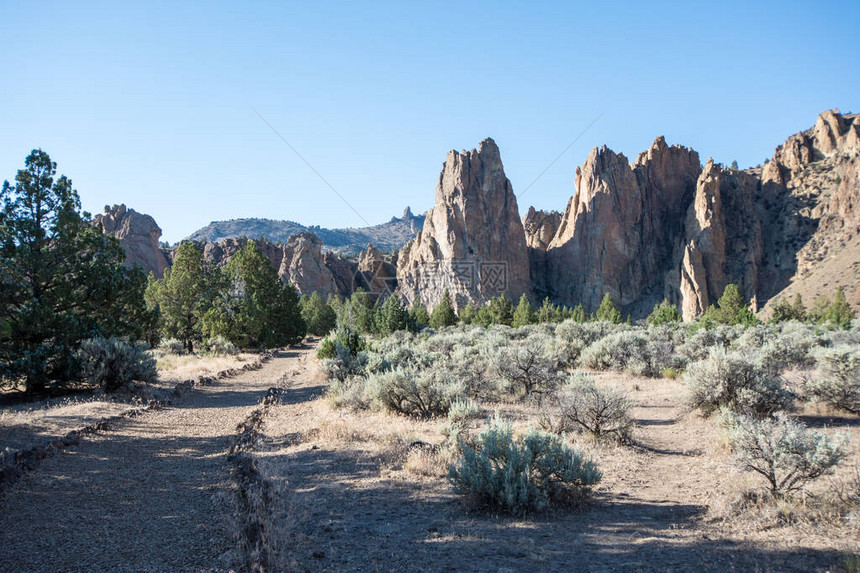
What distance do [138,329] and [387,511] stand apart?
1318 cm

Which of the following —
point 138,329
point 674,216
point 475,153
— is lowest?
point 138,329

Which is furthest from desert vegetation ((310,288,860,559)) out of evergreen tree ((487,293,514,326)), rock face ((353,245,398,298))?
rock face ((353,245,398,298))

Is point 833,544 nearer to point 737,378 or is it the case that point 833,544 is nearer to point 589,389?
point 589,389

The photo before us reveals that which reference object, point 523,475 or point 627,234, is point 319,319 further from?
point 627,234

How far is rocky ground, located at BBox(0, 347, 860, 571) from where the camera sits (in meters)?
4.05

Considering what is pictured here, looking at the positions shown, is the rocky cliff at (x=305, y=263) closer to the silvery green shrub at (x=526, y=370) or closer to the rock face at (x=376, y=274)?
the rock face at (x=376, y=274)

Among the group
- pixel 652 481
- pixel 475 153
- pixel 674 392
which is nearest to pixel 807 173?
pixel 475 153

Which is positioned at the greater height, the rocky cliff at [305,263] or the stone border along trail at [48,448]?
the rocky cliff at [305,263]

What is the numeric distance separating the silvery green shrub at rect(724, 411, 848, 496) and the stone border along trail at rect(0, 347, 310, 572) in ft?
17.2

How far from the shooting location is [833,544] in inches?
156

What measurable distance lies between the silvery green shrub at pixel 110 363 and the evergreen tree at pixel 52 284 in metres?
0.45

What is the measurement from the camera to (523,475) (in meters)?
5.10

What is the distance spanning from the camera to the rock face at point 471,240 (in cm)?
9744

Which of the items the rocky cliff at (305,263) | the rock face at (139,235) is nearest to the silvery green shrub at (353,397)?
the rocky cliff at (305,263)
